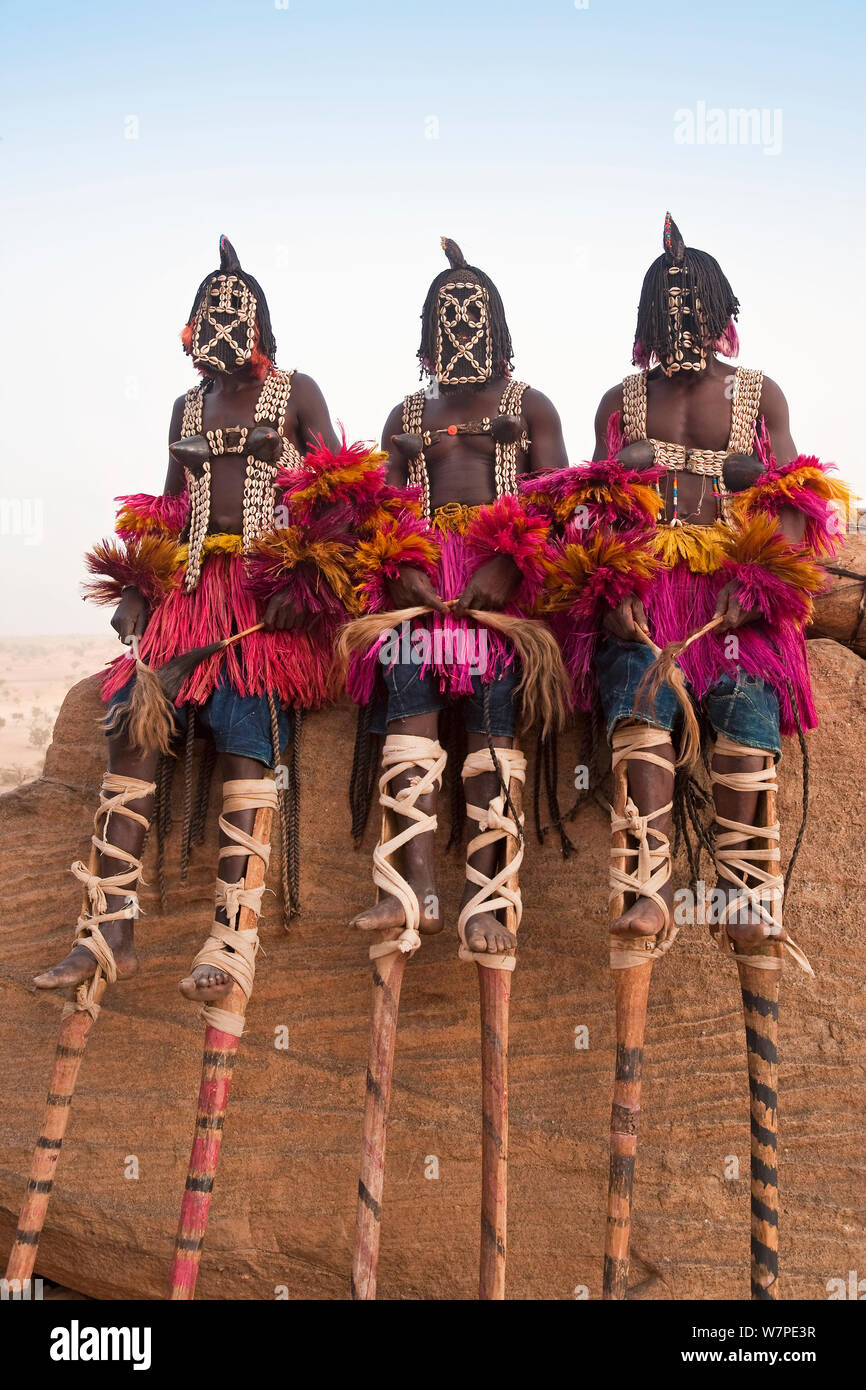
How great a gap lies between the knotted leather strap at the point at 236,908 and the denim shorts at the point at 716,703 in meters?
1.02

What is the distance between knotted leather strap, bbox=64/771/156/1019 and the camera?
3.02 meters

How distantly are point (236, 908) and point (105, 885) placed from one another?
39cm

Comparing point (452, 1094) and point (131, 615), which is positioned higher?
point (131, 615)

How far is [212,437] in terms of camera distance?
3.43 m

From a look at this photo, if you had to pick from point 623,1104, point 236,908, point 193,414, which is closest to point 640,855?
point 623,1104

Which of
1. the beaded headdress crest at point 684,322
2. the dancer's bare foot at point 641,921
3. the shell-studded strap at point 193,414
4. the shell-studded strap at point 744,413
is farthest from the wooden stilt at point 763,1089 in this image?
the shell-studded strap at point 193,414

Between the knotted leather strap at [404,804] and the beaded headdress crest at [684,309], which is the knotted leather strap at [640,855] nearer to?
the knotted leather strap at [404,804]

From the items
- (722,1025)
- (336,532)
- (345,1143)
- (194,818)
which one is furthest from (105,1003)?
(722,1025)

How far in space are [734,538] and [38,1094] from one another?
265 cm

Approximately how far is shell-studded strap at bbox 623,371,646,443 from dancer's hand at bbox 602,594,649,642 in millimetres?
594

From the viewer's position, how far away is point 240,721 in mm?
3191

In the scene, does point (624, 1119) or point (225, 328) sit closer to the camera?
point (624, 1119)

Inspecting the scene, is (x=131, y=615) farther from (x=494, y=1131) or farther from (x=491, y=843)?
(x=494, y=1131)
